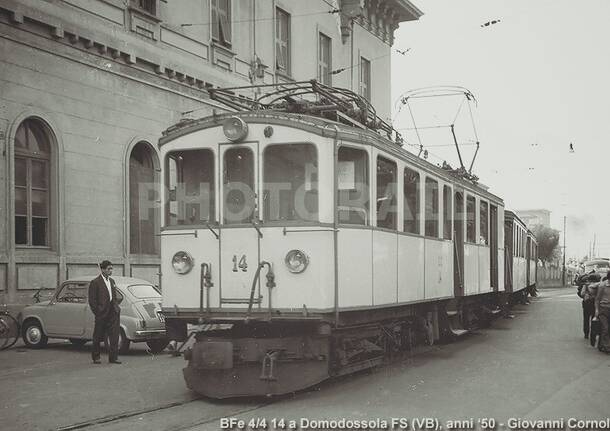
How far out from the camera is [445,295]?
43.2ft

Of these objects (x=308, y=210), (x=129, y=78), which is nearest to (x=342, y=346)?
(x=308, y=210)

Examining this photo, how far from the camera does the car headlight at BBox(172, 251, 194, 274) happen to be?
9297mm

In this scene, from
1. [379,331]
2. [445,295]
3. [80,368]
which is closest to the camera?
[379,331]

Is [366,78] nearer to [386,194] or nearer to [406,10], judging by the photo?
[406,10]

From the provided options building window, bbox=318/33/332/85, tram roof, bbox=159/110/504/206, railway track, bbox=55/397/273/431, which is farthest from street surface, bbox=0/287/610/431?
building window, bbox=318/33/332/85

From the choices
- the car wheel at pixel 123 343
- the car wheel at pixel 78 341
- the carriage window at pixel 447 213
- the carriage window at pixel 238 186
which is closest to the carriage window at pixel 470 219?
the carriage window at pixel 447 213

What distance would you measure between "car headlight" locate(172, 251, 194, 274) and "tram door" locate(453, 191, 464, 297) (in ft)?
20.3

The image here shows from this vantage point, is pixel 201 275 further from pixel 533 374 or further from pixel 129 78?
pixel 129 78

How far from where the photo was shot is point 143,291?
14.5 m

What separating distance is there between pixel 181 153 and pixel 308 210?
6.09 feet

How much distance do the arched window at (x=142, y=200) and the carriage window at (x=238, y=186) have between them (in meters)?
10.5

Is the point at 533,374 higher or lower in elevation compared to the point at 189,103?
lower

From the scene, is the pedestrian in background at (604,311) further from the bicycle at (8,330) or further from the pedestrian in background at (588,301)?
the bicycle at (8,330)

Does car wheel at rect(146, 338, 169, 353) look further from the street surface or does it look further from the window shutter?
the window shutter
